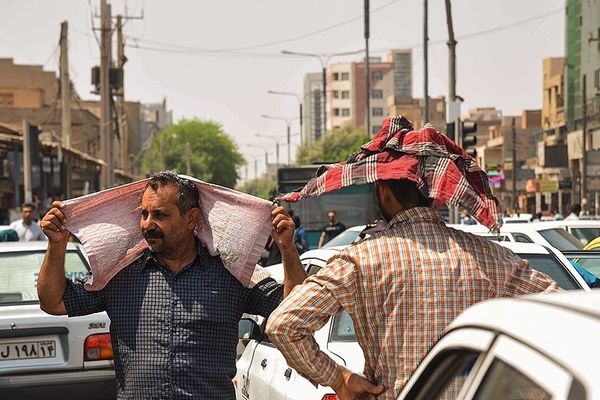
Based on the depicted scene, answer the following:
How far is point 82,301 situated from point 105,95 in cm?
3627

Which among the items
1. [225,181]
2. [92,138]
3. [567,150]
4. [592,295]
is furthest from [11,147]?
[225,181]

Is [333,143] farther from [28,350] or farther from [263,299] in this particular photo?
[263,299]

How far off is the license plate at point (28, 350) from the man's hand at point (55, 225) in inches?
169

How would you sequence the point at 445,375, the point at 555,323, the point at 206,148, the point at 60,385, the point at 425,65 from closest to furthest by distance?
the point at 555,323, the point at 445,375, the point at 60,385, the point at 425,65, the point at 206,148

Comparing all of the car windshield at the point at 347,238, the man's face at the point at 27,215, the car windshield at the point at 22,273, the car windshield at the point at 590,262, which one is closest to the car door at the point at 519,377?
the car windshield at the point at 22,273

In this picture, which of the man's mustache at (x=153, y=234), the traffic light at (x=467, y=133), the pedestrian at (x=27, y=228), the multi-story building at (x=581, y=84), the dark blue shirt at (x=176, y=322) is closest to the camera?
the dark blue shirt at (x=176, y=322)

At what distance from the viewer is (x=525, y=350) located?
2131 mm

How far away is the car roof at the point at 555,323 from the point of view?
190 centimetres

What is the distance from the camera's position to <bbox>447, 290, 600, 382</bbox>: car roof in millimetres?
1898

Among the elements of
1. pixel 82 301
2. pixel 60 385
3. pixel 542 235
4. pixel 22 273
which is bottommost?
pixel 60 385

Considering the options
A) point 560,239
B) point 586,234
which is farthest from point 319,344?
point 586,234

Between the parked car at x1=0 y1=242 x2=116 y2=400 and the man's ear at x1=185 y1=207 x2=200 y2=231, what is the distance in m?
A: 4.31

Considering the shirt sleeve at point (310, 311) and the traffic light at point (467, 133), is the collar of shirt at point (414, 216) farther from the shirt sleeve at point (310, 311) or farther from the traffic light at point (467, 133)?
the traffic light at point (467, 133)

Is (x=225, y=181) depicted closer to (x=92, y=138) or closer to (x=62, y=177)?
(x=92, y=138)
